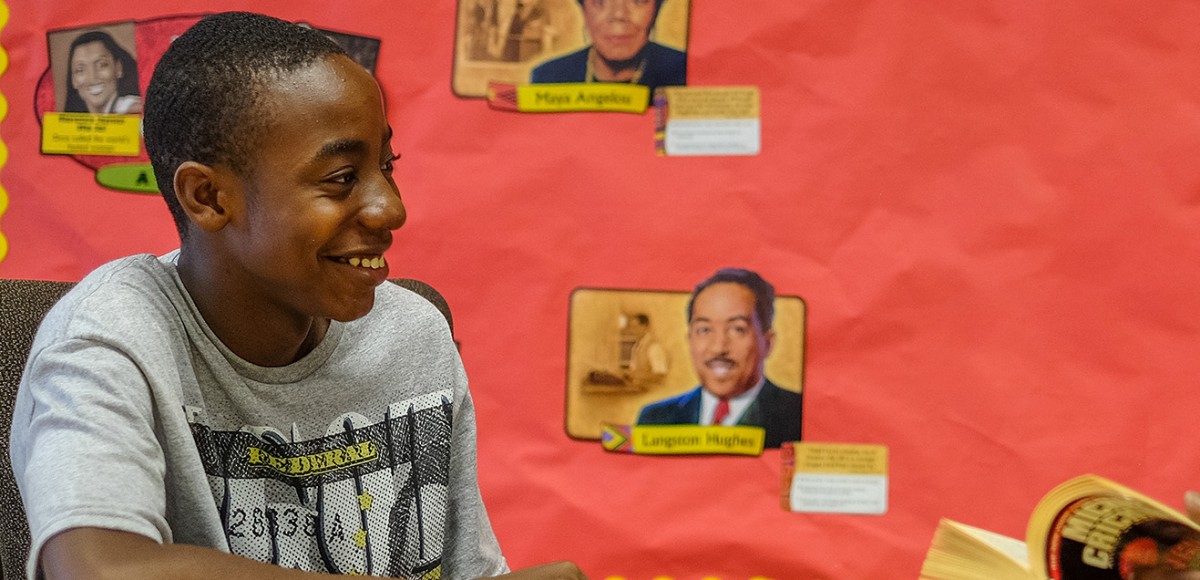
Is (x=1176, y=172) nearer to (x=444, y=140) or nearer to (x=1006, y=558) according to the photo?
(x=1006, y=558)

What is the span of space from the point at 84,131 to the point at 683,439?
1.93ft

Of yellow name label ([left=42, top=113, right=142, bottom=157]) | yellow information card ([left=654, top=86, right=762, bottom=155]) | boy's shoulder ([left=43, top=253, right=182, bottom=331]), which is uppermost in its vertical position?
yellow information card ([left=654, top=86, right=762, bottom=155])

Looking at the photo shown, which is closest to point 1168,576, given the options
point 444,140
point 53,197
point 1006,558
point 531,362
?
point 1006,558

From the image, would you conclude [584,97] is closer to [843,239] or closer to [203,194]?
[843,239]

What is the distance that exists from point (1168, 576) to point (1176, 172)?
1.60 feet

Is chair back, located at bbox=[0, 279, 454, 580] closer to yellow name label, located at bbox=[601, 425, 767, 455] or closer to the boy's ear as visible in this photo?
the boy's ear

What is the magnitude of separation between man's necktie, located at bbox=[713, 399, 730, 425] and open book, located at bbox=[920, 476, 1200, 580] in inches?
15.7

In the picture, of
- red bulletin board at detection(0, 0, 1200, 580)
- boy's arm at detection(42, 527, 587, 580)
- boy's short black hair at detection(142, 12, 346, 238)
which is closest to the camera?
boy's arm at detection(42, 527, 587, 580)

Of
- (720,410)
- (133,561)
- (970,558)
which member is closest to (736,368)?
(720,410)

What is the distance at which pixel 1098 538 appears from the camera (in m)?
0.60

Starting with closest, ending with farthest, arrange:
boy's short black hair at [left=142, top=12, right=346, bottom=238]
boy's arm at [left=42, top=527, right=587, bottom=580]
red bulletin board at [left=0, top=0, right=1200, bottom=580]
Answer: boy's arm at [left=42, top=527, right=587, bottom=580] → boy's short black hair at [left=142, top=12, right=346, bottom=238] → red bulletin board at [left=0, top=0, right=1200, bottom=580]

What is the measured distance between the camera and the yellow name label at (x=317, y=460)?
0.64 m

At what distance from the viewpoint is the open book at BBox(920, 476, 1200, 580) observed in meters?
0.59

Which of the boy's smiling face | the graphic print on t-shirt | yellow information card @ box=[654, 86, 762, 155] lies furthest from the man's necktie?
the boy's smiling face
